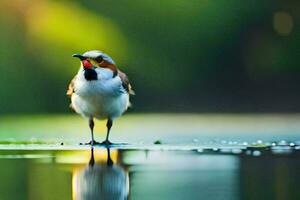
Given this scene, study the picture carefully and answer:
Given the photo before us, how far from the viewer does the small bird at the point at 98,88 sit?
7871 mm

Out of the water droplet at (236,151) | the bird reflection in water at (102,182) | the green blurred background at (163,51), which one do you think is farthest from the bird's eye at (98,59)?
the green blurred background at (163,51)

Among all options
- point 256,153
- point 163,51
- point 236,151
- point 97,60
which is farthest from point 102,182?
point 163,51

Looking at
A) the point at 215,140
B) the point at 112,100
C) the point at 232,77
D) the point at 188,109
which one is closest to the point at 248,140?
the point at 215,140

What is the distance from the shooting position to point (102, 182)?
5.48 m

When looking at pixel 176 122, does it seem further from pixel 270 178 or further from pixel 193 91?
pixel 270 178

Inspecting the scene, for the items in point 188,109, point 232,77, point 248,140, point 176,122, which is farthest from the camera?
point 232,77

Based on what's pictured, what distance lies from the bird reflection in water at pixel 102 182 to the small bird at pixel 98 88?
1.22 m

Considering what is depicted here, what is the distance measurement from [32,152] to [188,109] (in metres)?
8.35

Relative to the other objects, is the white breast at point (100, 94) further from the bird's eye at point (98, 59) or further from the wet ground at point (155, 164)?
the wet ground at point (155, 164)

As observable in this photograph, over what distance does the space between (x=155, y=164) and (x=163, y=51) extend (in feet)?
31.8

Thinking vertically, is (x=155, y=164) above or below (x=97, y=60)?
below

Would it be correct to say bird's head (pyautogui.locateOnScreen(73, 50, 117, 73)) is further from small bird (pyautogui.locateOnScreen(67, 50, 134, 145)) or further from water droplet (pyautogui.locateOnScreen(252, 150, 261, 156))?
water droplet (pyautogui.locateOnScreen(252, 150, 261, 156))

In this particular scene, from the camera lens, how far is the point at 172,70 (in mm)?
16125

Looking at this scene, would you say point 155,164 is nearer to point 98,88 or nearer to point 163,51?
point 98,88
